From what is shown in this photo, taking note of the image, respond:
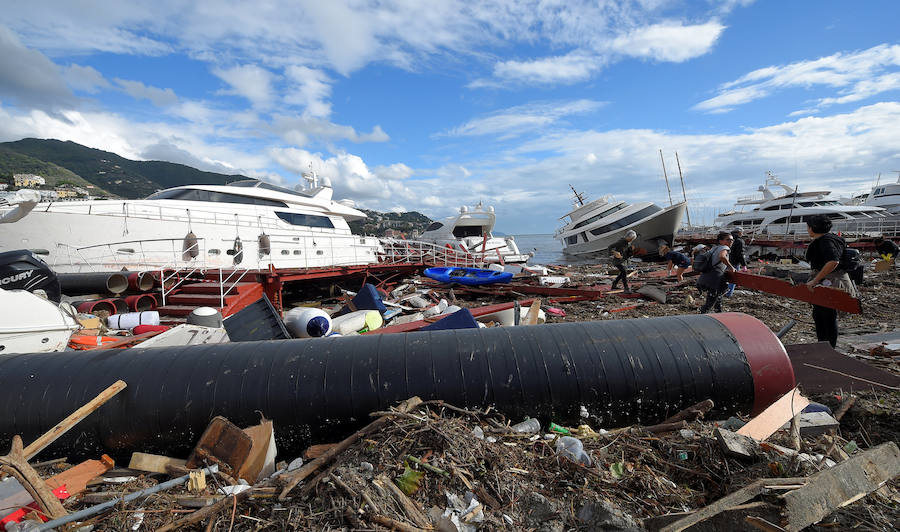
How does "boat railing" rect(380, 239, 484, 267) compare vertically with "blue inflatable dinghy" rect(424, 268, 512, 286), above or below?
above

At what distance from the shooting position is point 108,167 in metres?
148

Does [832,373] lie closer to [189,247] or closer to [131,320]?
[131,320]

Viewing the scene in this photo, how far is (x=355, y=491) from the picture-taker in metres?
1.86

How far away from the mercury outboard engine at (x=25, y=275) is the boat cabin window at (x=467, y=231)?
69.5 ft

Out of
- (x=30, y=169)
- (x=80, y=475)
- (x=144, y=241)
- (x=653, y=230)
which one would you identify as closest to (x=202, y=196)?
(x=144, y=241)

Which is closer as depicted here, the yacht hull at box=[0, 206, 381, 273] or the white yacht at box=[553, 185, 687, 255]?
the yacht hull at box=[0, 206, 381, 273]

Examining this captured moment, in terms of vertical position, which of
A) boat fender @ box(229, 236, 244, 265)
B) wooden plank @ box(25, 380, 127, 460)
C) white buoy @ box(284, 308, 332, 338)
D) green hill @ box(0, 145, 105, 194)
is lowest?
white buoy @ box(284, 308, 332, 338)

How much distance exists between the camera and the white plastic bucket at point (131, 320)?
663 centimetres

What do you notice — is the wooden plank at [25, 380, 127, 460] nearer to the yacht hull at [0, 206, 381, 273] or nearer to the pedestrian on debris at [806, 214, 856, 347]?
the pedestrian on debris at [806, 214, 856, 347]

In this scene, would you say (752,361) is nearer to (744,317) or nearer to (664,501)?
(744,317)

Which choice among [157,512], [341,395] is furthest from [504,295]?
[157,512]

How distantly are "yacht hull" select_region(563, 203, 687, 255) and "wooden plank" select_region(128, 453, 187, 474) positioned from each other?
93.9ft

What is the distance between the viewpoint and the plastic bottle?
2.48 metres

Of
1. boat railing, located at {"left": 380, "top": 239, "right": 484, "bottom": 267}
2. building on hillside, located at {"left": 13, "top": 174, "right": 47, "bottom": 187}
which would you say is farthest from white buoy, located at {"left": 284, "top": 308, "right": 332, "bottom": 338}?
building on hillside, located at {"left": 13, "top": 174, "right": 47, "bottom": 187}
